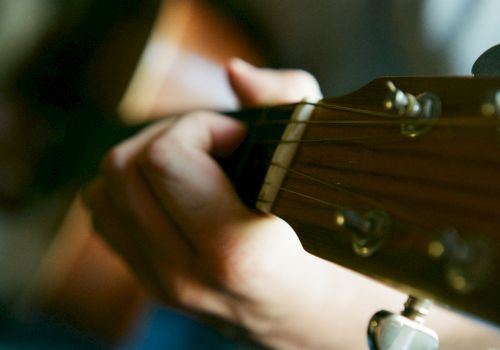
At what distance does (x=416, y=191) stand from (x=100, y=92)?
3.33 ft

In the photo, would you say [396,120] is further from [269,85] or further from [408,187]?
[269,85]

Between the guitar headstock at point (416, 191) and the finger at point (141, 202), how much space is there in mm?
218

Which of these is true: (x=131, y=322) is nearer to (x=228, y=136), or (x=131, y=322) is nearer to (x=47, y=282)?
(x=47, y=282)

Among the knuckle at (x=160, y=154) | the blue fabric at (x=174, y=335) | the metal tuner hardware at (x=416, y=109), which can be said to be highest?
the metal tuner hardware at (x=416, y=109)

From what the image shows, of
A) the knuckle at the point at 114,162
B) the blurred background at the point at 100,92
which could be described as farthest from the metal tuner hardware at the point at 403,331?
the blurred background at the point at 100,92

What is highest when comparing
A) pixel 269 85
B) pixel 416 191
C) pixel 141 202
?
pixel 269 85

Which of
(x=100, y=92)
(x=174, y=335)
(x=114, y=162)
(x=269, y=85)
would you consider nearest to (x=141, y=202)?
(x=114, y=162)

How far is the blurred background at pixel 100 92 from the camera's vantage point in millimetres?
1040

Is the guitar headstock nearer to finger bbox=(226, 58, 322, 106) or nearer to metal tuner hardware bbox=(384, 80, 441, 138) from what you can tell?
metal tuner hardware bbox=(384, 80, 441, 138)

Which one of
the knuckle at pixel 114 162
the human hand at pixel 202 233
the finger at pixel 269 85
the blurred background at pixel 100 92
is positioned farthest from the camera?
the blurred background at pixel 100 92

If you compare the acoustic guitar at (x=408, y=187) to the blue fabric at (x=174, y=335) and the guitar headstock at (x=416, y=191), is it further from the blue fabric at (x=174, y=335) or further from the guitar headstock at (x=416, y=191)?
the blue fabric at (x=174, y=335)

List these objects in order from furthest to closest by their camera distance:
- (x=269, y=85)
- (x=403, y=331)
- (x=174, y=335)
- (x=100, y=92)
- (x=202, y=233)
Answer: (x=100, y=92) < (x=174, y=335) < (x=269, y=85) < (x=202, y=233) < (x=403, y=331)

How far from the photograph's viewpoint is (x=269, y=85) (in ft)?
2.83

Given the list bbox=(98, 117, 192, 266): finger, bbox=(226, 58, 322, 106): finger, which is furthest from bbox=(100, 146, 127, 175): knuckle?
bbox=(226, 58, 322, 106): finger
